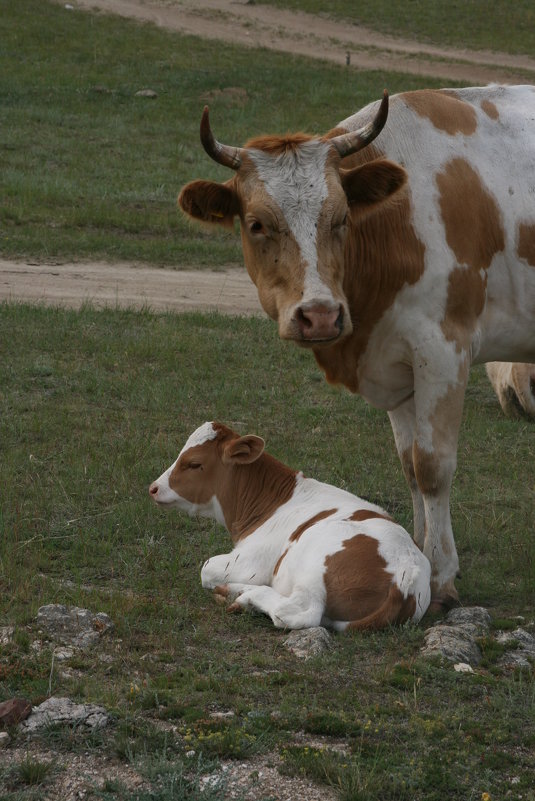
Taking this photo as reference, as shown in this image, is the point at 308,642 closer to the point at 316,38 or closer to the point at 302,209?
the point at 302,209

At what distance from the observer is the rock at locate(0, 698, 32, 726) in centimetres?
532

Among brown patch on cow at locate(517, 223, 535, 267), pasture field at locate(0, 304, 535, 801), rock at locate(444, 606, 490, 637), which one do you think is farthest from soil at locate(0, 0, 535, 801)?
brown patch on cow at locate(517, 223, 535, 267)

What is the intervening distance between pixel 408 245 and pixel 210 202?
1.25m

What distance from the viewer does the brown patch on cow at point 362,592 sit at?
6.74m

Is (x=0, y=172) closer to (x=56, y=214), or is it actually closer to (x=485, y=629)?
(x=56, y=214)

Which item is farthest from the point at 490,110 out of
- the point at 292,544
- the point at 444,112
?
the point at 292,544

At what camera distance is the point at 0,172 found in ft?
67.1

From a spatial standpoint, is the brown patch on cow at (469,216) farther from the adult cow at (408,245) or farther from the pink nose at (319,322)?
the pink nose at (319,322)

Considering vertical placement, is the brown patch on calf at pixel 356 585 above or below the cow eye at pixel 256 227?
below

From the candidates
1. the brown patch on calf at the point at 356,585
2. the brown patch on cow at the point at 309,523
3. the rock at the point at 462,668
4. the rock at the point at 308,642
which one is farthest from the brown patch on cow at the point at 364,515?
the rock at the point at 462,668

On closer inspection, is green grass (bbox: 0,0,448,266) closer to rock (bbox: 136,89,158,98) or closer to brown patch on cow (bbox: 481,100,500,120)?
rock (bbox: 136,89,158,98)

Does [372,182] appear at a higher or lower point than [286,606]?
higher

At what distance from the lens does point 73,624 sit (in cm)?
655

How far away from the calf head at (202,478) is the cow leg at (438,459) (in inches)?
49.8
